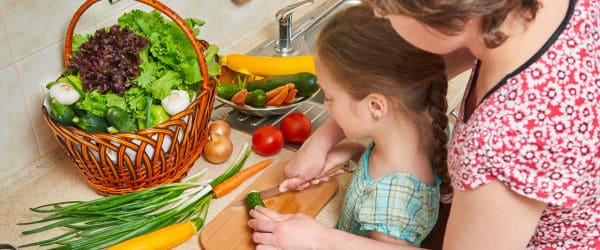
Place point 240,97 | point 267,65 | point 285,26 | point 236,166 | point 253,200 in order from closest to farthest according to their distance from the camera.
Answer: point 253,200
point 236,166
point 240,97
point 267,65
point 285,26

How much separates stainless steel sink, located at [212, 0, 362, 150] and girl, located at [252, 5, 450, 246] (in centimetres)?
32

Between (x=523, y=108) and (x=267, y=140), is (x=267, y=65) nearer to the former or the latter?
(x=267, y=140)

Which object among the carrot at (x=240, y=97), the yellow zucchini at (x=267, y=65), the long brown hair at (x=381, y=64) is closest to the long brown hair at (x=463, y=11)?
the long brown hair at (x=381, y=64)

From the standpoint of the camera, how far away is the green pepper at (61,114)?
1.05 metres

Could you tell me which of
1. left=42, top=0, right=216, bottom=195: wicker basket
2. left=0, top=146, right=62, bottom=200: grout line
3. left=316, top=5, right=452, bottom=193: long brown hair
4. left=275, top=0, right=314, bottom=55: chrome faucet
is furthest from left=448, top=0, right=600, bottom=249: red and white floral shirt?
left=275, top=0, right=314, bottom=55: chrome faucet

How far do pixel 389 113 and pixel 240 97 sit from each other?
0.48 m

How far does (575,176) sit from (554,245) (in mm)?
208

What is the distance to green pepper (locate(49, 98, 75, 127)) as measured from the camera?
1054mm

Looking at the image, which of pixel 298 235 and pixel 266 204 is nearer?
pixel 298 235

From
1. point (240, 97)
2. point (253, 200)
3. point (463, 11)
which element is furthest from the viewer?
point (240, 97)

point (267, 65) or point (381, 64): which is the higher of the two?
point (381, 64)

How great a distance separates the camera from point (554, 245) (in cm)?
87

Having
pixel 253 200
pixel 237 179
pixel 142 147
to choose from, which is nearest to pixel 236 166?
pixel 237 179

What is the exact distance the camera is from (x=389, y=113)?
962 mm
